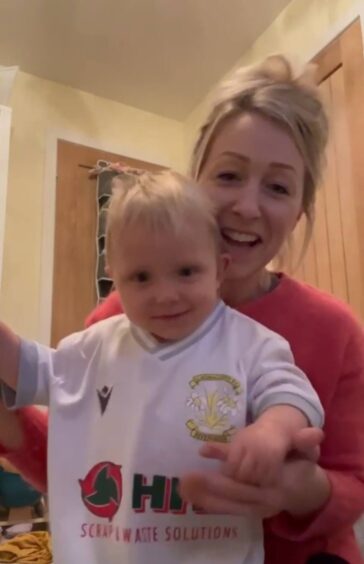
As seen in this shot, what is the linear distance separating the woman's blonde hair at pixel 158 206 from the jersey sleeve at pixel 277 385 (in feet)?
0.52

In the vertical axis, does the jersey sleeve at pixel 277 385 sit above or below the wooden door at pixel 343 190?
below

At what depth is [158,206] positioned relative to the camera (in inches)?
29.3

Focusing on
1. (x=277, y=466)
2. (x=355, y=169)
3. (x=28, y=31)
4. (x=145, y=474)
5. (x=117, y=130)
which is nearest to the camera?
(x=277, y=466)

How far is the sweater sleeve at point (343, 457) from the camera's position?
0.74 metres


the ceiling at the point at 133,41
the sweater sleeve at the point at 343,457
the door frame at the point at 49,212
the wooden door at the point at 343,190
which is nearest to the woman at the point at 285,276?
the sweater sleeve at the point at 343,457

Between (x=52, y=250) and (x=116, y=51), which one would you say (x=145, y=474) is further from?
(x=116, y=51)

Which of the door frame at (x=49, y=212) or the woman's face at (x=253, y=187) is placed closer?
the woman's face at (x=253, y=187)

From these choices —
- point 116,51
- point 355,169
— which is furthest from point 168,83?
point 355,169

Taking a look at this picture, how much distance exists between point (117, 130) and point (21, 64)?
52 cm

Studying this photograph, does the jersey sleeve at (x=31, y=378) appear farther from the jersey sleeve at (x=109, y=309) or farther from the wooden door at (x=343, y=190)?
the wooden door at (x=343, y=190)

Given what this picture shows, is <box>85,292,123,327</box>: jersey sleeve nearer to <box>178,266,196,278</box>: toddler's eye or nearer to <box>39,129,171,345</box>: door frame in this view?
<box>178,266,196,278</box>: toddler's eye

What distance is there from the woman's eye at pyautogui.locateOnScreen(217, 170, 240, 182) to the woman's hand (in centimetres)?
46

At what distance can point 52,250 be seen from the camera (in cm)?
272

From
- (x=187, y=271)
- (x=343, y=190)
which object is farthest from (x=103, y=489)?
(x=343, y=190)
